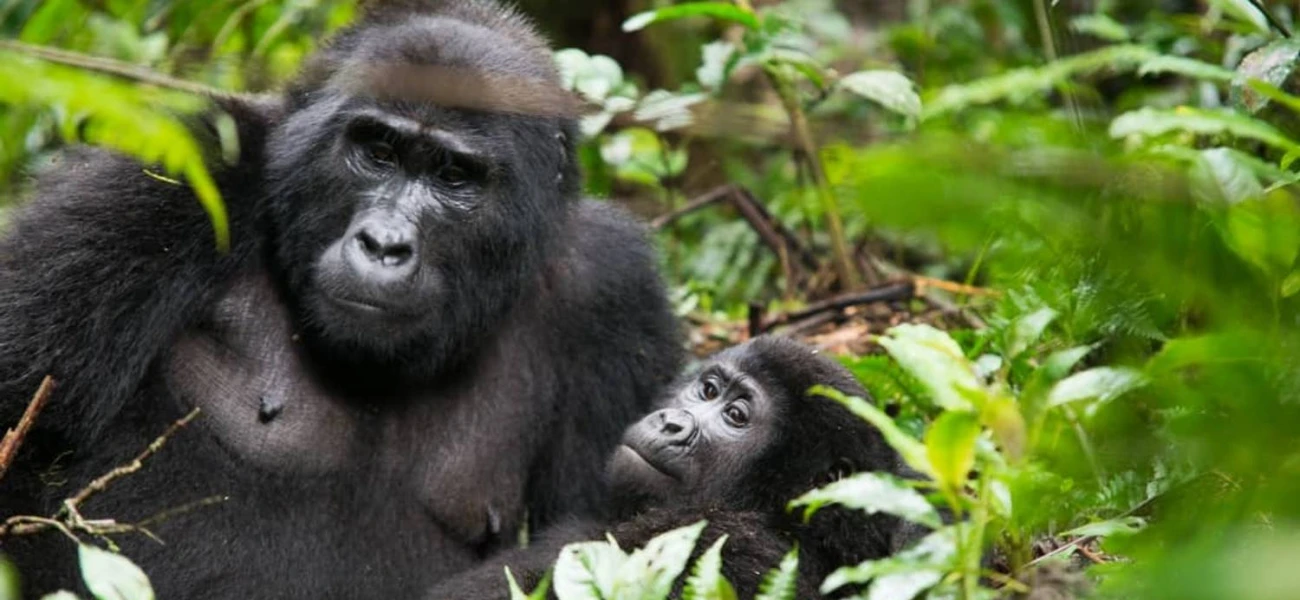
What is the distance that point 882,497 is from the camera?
7.16 ft

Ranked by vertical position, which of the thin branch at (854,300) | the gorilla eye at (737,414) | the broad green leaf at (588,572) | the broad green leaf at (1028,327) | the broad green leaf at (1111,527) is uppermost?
the broad green leaf at (1028,327)

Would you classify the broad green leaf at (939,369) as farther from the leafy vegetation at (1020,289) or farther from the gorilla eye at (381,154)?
the gorilla eye at (381,154)

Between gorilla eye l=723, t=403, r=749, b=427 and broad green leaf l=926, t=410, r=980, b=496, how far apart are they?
1633mm

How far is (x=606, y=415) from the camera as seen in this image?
4.14m

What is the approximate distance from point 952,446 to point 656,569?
0.64 metres

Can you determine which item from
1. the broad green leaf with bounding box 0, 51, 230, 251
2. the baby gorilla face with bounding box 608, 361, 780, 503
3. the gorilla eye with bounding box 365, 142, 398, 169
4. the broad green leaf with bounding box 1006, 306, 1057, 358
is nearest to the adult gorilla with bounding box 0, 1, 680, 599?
the gorilla eye with bounding box 365, 142, 398, 169

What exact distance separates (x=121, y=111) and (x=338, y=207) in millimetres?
2003

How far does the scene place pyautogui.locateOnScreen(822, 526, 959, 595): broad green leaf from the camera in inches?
80.5

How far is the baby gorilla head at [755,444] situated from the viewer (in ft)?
11.6

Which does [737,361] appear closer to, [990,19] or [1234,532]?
[1234,532]

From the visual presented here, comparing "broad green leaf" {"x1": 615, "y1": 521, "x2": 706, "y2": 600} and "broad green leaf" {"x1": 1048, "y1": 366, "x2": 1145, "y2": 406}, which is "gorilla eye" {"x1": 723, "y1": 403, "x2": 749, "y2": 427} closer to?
"broad green leaf" {"x1": 615, "y1": 521, "x2": 706, "y2": 600}

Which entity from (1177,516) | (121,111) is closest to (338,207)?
(121,111)

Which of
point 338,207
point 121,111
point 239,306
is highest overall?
point 121,111

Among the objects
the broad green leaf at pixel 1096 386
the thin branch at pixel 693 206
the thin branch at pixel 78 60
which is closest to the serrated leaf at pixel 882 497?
the broad green leaf at pixel 1096 386
